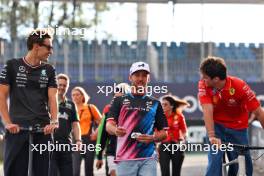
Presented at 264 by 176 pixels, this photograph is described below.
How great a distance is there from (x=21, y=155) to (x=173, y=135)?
19.1 ft

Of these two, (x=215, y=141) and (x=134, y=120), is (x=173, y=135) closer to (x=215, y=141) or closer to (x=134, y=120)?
(x=134, y=120)

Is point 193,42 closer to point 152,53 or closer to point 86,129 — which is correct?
point 152,53

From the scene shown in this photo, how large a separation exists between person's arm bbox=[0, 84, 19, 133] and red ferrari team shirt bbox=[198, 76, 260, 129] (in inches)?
72.1

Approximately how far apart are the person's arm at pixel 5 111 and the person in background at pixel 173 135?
5624mm

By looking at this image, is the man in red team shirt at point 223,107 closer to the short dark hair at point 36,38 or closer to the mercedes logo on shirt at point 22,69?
the short dark hair at point 36,38

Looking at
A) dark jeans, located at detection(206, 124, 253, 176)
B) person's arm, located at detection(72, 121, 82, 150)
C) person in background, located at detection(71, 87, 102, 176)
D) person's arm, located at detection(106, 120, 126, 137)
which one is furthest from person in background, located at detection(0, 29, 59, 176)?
person in background, located at detection(71, 87, 102, 176)

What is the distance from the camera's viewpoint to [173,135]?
12.9m

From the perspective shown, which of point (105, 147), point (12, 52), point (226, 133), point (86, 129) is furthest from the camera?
point (12, 52)

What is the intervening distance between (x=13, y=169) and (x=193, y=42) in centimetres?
1740

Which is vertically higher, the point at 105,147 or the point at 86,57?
the point at 86,57

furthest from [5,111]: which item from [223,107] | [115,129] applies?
[223,107]

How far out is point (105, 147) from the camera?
10.4 meters

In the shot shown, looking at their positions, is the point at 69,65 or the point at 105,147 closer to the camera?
the point at 105,147

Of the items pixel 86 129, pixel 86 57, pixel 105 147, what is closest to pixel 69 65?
pixel 86 57
